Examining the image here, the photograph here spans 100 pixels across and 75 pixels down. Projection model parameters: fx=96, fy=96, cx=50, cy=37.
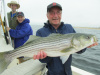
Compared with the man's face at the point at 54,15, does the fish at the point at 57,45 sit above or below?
A: below

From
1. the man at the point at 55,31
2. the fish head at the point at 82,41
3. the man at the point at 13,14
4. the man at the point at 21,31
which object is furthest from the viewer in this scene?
the man at the point at 13,14

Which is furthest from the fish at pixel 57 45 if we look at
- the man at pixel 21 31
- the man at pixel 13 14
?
the man at pixel 13 14

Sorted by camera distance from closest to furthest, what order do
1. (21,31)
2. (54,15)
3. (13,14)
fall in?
1. (54,15)
2. (21,31)
3. (13,14)

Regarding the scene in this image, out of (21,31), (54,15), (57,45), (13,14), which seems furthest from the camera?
(13,14)

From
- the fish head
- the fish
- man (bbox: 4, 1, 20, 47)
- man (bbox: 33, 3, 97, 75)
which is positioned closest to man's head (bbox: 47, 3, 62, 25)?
man (bbox: 33, 3, 97, 75)

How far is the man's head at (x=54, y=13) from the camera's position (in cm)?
262

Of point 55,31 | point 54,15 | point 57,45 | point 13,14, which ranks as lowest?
point 57,45

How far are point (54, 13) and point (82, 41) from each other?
3.56 feet

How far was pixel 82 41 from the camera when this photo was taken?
7.32 ft

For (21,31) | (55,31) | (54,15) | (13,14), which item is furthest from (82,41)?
(13,14)

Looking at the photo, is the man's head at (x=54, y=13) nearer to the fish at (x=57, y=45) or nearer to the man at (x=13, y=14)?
the fish at (x=57, y=45)

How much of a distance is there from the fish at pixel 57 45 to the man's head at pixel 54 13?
53 centimetres

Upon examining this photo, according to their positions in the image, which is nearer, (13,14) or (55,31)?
(55,31)

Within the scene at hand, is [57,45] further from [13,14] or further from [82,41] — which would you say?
[13,14]
